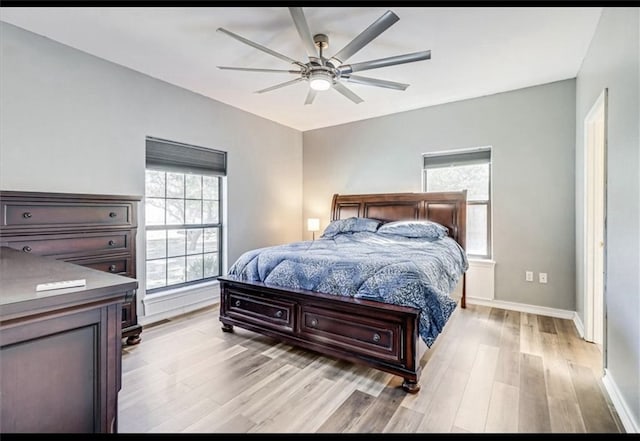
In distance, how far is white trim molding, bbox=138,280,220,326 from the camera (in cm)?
328

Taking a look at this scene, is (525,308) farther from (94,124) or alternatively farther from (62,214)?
(94,124)

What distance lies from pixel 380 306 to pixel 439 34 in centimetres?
220

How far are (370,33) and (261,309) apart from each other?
230 centimetres

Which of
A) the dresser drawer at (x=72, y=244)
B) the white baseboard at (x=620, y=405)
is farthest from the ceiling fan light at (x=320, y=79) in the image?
the white baseboard at (x=620, y=405)

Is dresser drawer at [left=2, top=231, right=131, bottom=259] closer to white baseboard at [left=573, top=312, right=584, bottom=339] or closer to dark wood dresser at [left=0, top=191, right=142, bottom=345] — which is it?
dark wood dresser at [left=0, top=191, right=142, bottom=345]

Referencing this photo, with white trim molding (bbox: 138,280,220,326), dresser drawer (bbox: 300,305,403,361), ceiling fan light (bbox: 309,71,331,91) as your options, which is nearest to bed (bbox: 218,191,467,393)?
dresser drawer (bbox: 300,305,403,361)

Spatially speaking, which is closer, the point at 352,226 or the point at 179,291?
the point at 179,291

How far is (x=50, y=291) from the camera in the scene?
80 centimetres

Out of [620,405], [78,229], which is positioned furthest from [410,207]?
[78,229]

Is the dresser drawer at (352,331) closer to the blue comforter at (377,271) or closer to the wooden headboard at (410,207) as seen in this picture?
the blue comforter at (377,271)

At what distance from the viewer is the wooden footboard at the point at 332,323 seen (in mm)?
2047

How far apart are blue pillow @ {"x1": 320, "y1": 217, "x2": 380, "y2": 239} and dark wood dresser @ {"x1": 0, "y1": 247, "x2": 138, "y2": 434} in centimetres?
337

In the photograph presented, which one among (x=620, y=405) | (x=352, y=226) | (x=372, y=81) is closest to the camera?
(x=620, y=405)

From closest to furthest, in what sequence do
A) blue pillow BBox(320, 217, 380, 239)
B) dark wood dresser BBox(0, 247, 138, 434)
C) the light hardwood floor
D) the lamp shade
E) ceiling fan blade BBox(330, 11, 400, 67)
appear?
dark wood dresser BBox(0, 247, 138, 434) < the light hardwood floor < ceiling fan blade BBox(330, 11, 400, 67) < blue pillow BBox(320, 217, 380, 239) < the lamp shade
